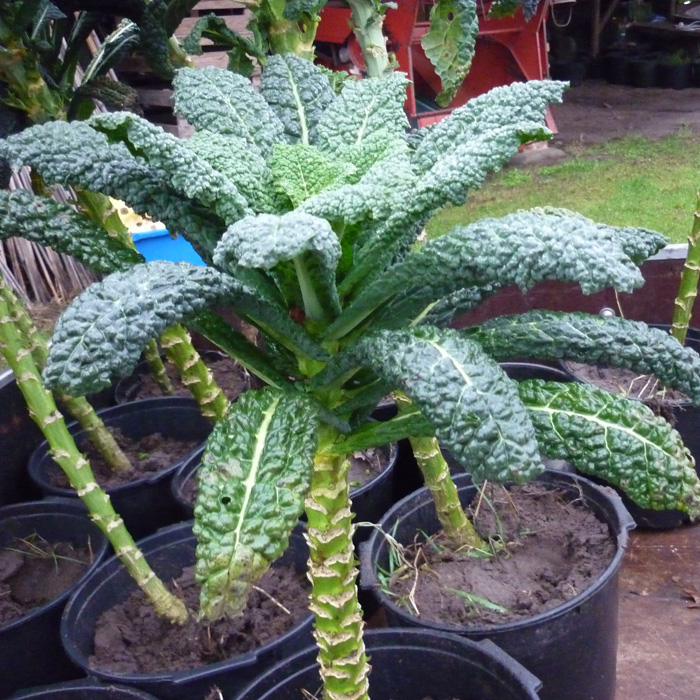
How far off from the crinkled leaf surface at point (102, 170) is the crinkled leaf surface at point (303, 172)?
0.12m

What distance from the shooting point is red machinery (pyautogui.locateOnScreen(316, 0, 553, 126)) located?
4.87 meters

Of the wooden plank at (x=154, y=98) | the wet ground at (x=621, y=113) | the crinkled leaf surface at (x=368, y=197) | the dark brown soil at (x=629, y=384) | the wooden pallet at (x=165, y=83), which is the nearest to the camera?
the crinkled leaf surface at (x=368, y=197)

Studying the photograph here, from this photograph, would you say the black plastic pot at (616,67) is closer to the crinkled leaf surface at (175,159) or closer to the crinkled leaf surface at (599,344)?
the crinkled leaf surface at (599,344)

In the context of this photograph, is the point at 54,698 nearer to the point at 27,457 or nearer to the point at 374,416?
the point at 27,457

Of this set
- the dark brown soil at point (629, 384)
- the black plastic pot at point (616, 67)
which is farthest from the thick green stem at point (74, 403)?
the black plastic pot at point (616, 67)

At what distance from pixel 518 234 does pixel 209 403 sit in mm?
1383

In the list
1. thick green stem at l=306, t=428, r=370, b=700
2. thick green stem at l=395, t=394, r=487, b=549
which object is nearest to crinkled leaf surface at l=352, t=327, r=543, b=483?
thick green stem at l=306, t=428, r=370, b=700

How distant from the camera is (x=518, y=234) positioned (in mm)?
781

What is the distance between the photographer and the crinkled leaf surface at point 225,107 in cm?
104

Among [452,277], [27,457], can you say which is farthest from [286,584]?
[452,277]

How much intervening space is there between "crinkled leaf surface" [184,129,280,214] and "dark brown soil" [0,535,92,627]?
1325 mm

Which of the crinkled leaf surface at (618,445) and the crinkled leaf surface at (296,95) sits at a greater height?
the crinkled leaf surface at (296,95)

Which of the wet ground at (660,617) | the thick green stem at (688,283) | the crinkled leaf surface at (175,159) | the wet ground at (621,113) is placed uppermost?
the crinkled leaf surface at (175,159)

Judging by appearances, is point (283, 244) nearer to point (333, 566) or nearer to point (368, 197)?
point (368, 197)
